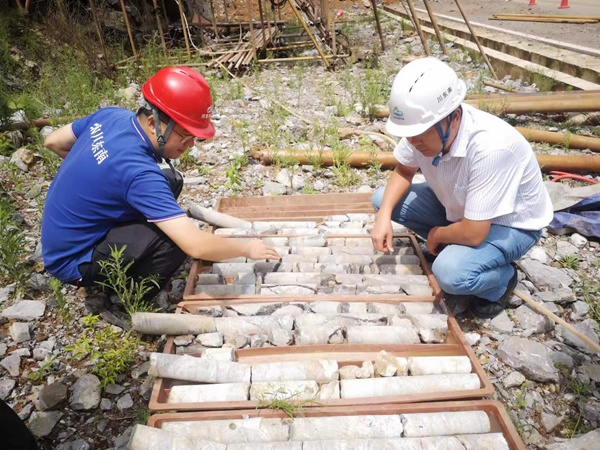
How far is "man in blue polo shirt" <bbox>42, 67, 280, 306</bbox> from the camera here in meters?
2.09

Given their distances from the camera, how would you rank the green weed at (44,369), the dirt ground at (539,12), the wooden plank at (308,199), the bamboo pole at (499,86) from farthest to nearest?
the dirt ground at (539,12) → the bamboo pole at (499,86) → the wooden plank at (308,199) → the green weed at (44,369)

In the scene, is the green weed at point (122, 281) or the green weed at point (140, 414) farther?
the green weed at point (122, 281)

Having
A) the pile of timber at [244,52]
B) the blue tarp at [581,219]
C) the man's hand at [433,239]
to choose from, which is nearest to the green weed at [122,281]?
the man's hand at [433,239]

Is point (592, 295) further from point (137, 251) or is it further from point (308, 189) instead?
point (137, 251)

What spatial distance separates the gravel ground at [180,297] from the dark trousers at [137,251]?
354 millimetres

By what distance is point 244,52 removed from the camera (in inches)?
296

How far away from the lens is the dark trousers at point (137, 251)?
2.33m

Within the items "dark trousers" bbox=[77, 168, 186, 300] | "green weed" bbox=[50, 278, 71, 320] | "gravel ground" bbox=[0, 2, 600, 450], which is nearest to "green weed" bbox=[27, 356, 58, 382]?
"gravel ground" bbox=[0, 2, 600, 450]

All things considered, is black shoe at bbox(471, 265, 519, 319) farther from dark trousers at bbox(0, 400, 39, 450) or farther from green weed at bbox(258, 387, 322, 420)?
dark trousers at bbox(0, 400, 39, 450)

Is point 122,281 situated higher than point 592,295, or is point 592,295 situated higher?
point 122,281

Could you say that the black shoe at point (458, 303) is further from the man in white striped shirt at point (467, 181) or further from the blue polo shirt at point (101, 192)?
the blue polo shirt at point (101, 192)

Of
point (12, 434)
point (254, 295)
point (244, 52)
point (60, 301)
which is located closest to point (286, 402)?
point (254, 295)

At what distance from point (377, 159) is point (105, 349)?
2.94 m

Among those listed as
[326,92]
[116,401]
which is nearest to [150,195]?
[116,401]
